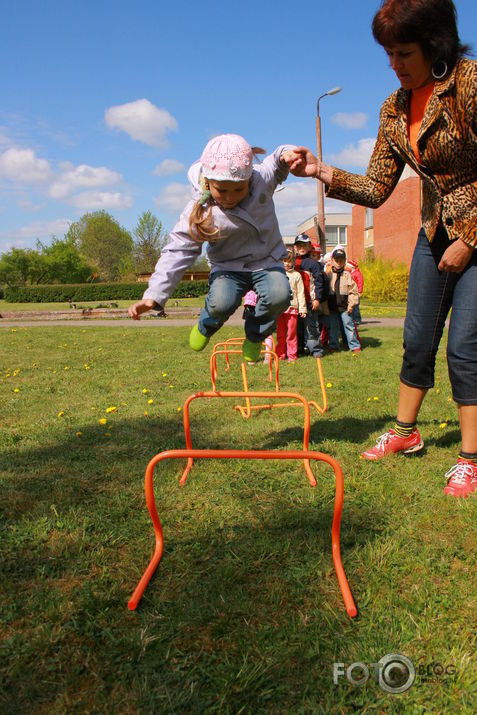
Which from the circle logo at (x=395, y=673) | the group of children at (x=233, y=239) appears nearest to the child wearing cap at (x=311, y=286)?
the group of children at (x=233, y=239)

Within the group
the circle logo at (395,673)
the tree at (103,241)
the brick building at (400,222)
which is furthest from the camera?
the tree at (103,241)

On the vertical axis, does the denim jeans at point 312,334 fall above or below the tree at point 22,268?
below

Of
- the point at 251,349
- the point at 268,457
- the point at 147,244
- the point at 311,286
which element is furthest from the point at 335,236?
the point at 268,457

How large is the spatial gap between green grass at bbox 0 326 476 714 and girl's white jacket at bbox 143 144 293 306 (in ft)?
4.10

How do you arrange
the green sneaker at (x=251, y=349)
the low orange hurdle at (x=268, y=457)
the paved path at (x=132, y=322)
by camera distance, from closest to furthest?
the low orange hurdle at (x=268, y=457) → the green sneaker at (x=251, y=349) → the paved path at (x=132, y=322)

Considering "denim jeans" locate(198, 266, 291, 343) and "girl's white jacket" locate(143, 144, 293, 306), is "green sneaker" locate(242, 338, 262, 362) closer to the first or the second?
"denim jeans" locate(198, 266, 291, 343)

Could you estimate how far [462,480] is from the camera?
2.90 meters

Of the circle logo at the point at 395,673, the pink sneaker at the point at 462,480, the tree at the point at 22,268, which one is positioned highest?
the tree at the point at 22,268

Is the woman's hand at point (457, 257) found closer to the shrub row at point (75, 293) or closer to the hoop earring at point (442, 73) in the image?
the hoop earring at point (442, 73)

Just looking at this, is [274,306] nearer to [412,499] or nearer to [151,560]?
[412,499]

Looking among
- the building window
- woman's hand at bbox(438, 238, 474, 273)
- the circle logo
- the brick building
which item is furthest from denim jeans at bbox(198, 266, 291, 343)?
the building window

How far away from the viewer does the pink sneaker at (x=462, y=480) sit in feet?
9.41

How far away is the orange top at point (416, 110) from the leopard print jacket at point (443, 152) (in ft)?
0.09

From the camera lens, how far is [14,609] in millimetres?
2068
